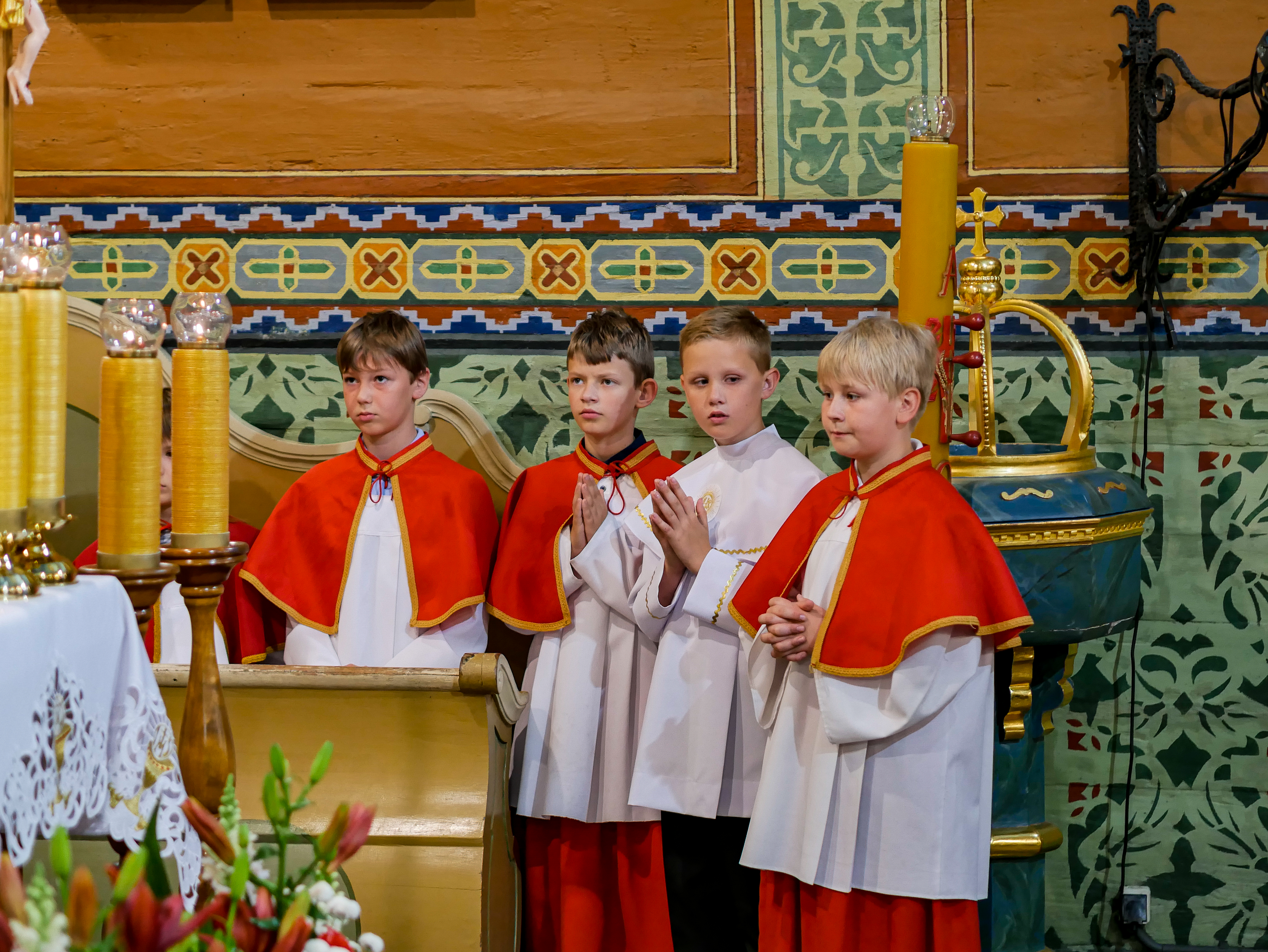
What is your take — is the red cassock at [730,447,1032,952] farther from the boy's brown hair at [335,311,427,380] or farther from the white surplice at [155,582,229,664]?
the white surplice at [155,582,229,664]

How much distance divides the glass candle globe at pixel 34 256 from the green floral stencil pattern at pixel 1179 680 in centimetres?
251

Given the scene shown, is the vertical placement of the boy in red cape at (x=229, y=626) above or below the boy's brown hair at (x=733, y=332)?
below

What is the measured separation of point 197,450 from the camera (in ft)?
6.33

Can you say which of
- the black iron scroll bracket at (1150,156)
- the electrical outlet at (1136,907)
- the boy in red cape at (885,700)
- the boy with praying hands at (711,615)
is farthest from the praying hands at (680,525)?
the electrical outlet at (1136,907)

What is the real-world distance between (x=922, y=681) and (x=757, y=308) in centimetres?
162

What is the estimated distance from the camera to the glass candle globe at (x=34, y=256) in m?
1.66

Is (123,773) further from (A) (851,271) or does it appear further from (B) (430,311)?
(A) (851,271)

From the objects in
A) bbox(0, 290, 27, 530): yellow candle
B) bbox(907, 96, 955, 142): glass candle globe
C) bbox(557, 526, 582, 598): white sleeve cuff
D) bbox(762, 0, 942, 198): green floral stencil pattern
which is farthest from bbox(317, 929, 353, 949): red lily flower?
bbox(762, 0, 942, 198): green floral stencil pattern

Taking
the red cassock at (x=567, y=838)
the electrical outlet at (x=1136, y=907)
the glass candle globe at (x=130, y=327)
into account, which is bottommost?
the electrical outlet at (x=1136, y=907)

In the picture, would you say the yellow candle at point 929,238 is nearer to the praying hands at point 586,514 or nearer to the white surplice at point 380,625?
the praying hands at point 586,514

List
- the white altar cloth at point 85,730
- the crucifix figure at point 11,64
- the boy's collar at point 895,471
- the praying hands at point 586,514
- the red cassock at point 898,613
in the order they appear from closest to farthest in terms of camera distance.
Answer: the white altar cloth at point 85,730 → the crucifix figure at point 11,64 → the red cassock at point 898,613 → the boy's collar at point 895,471 → the praying hands at point 586,514

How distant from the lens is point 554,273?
12.7 feet

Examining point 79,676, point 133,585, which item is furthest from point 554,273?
point 79,676

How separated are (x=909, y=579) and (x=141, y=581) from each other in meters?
1.54
